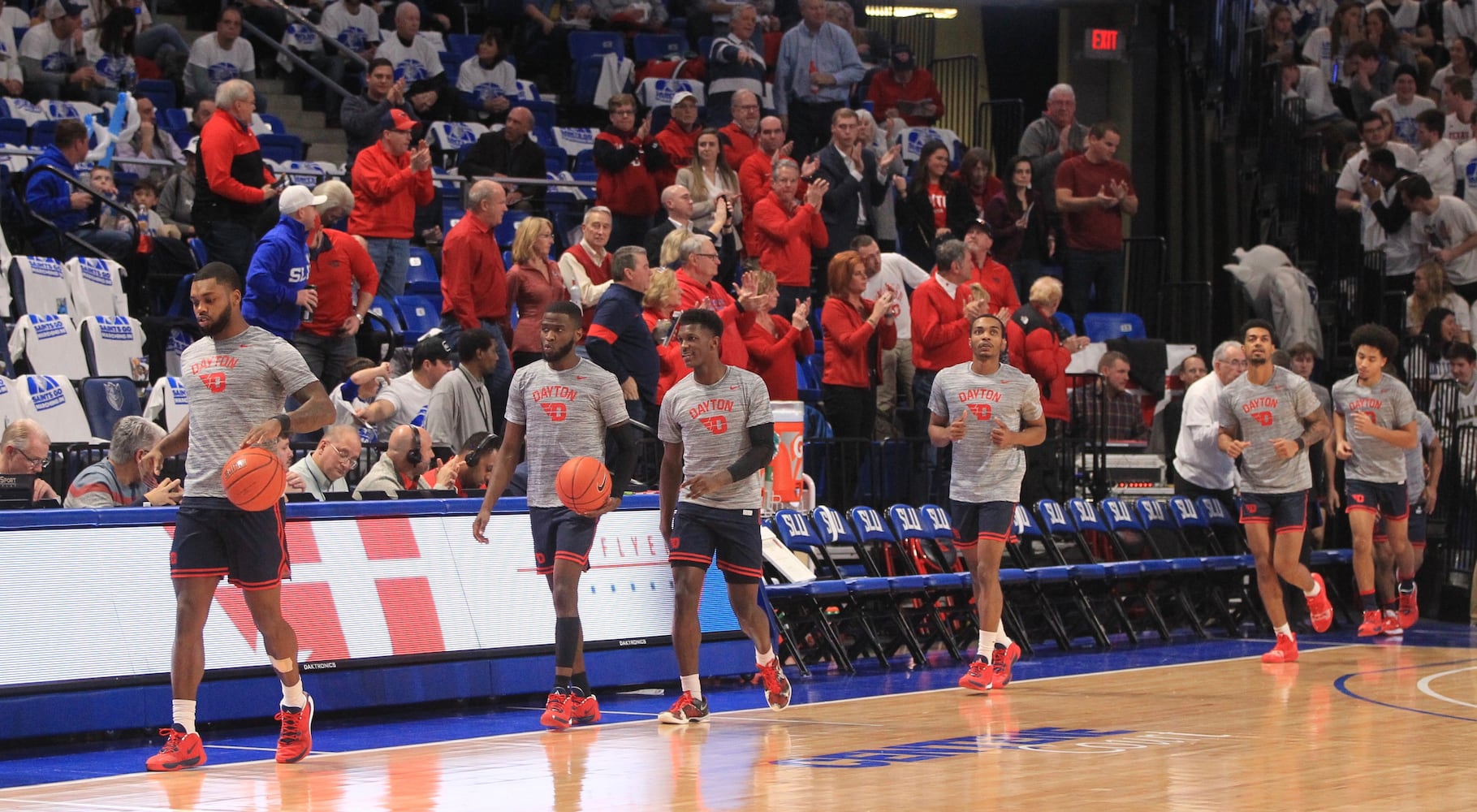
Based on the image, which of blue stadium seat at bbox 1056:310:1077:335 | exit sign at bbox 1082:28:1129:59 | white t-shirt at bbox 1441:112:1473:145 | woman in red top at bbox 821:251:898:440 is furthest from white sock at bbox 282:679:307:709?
exit sign at bbox 1082:28:1129:59

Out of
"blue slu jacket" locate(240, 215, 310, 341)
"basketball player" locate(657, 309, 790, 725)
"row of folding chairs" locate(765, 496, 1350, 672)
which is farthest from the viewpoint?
"row of folding chairs" locate(765, 496, 1350, 672)

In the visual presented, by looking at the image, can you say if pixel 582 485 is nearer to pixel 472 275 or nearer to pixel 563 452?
pixel 563 452

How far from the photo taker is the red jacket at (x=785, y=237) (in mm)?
14742

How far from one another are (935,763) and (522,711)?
2.87 metres

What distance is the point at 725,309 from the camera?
1266 cm

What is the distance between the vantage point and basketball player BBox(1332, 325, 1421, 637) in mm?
14094

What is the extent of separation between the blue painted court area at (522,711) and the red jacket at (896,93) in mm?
8132

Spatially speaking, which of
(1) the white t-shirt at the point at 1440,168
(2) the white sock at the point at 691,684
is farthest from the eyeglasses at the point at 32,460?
(1) the white t-shirt at the point at 1440,168

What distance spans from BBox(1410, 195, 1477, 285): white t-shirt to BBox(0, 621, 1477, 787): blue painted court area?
516 cm

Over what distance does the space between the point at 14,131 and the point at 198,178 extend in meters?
2.86

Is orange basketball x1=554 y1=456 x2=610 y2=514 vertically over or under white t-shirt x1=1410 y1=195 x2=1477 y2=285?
under

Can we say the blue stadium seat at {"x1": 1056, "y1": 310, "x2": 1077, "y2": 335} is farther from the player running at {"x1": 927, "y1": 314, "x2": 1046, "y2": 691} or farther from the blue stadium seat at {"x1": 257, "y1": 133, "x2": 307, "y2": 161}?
the blue stadium seat at {"x1": 257, "y1": 133, "x2": 307, "y2": 161}

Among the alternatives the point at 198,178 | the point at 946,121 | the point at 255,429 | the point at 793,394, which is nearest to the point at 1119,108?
the point at 946,121

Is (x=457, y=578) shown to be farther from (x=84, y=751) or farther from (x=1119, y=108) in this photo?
(x=1119, y=108)
